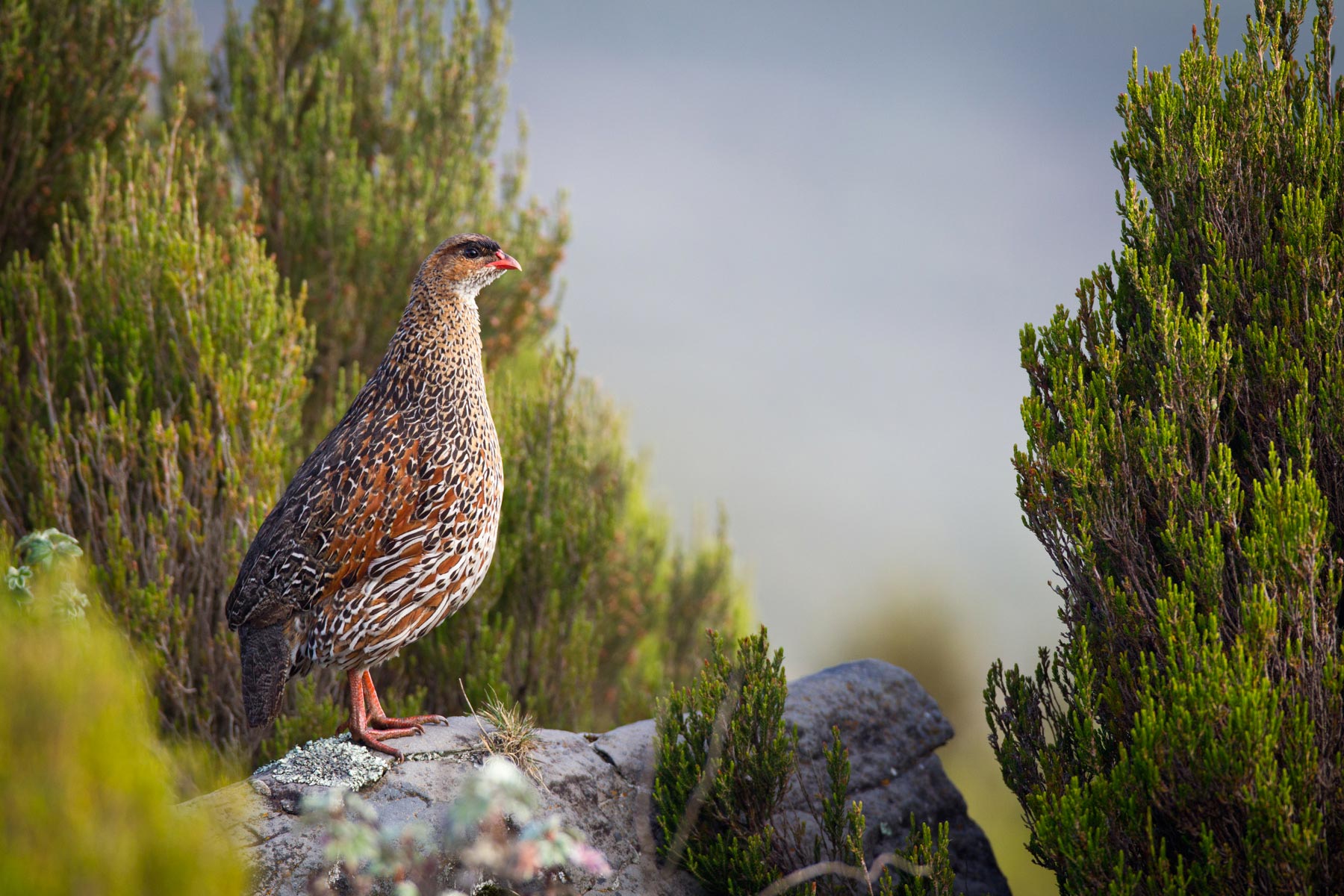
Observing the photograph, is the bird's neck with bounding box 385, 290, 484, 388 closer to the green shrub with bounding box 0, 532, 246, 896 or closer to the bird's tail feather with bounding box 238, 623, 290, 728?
the bird's tail feather with bounding box 238, 623, 290, 728

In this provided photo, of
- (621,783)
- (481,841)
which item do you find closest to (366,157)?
(621,783)

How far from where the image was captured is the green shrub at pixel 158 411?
22.9ft

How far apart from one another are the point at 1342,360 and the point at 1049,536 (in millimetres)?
1223

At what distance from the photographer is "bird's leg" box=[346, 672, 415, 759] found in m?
4.33

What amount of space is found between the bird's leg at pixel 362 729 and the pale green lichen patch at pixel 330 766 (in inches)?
1.1

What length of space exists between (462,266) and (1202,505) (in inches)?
122

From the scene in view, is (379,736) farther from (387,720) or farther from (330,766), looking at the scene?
(330,766)

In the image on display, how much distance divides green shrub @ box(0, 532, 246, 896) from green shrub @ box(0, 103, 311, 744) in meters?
5.08

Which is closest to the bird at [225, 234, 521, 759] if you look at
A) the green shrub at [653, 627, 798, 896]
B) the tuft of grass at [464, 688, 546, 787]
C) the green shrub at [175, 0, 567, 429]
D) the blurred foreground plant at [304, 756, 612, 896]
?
the tuft of grass at [464, 688, 546, 787]

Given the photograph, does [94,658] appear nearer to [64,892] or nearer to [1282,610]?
[64,892]

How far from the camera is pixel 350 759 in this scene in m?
4.23

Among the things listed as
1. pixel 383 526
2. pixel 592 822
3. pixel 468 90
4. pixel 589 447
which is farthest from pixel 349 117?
pixel 592 822

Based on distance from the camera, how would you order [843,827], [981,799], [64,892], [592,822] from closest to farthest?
[64,892] → [592,822] → [843,827] → [981,799]

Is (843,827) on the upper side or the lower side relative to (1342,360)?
lower
